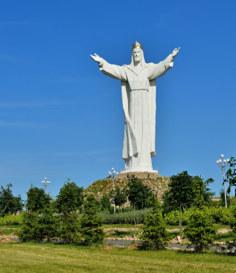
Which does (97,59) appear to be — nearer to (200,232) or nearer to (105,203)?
(105,203)

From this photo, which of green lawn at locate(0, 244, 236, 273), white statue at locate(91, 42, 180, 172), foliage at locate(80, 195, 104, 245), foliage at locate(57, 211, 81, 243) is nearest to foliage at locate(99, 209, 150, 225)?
foliage at locate(57, 211, 81, 243)

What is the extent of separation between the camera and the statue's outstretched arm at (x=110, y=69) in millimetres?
45656

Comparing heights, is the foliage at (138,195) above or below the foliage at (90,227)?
above

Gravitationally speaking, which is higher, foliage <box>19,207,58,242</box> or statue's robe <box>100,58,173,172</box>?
statue's robe <box>100,58,173,172</box>

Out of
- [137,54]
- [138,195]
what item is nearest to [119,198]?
[138,195]

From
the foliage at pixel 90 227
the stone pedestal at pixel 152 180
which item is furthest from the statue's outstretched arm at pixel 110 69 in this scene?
the foliage at pixel 90 227

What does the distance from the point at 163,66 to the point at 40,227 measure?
25.0 metres

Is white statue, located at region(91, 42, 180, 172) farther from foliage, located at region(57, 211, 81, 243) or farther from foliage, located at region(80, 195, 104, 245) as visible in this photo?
foliage, located at region(80, 195, 104, 245)

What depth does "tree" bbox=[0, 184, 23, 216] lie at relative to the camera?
43031mm

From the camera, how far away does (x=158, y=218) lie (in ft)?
64.2

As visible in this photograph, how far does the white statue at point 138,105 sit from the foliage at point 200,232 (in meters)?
27.9

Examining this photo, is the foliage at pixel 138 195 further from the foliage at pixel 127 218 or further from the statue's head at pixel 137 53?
the statue's head at pixel 137 53

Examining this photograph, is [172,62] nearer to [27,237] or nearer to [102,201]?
[102,201]

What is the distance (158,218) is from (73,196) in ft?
28.1
